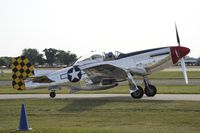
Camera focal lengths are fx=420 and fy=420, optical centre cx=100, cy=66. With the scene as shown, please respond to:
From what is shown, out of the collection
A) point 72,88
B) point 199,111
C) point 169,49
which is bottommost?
point 199,111

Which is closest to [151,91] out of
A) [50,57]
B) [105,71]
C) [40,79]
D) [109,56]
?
[105,71]

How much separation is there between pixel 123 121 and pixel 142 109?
2664 millimetres

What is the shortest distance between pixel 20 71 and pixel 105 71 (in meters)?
4.53

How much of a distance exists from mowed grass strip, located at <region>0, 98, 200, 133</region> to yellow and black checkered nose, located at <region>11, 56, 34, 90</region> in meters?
2.37

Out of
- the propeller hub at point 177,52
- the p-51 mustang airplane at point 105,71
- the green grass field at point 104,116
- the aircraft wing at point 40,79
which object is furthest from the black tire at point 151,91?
the aircraft wing at point 40,79

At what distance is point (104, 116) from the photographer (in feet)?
48.3

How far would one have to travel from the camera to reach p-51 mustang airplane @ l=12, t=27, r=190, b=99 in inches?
812

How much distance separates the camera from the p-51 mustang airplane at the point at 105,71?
67.7 feet

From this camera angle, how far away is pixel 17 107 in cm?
1766

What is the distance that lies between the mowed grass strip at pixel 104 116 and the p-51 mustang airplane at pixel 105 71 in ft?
7.00

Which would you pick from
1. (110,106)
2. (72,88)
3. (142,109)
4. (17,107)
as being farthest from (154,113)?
(72,88)

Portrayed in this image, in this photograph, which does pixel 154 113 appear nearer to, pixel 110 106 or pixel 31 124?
pixel 110 106

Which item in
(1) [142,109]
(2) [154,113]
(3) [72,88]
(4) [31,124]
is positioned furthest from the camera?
(3) [72,88]

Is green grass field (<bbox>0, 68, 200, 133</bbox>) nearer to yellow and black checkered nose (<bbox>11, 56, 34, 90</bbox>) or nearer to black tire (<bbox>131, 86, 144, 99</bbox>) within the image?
black tire (<bbox>131, 86, 144, 99</bbox>)
